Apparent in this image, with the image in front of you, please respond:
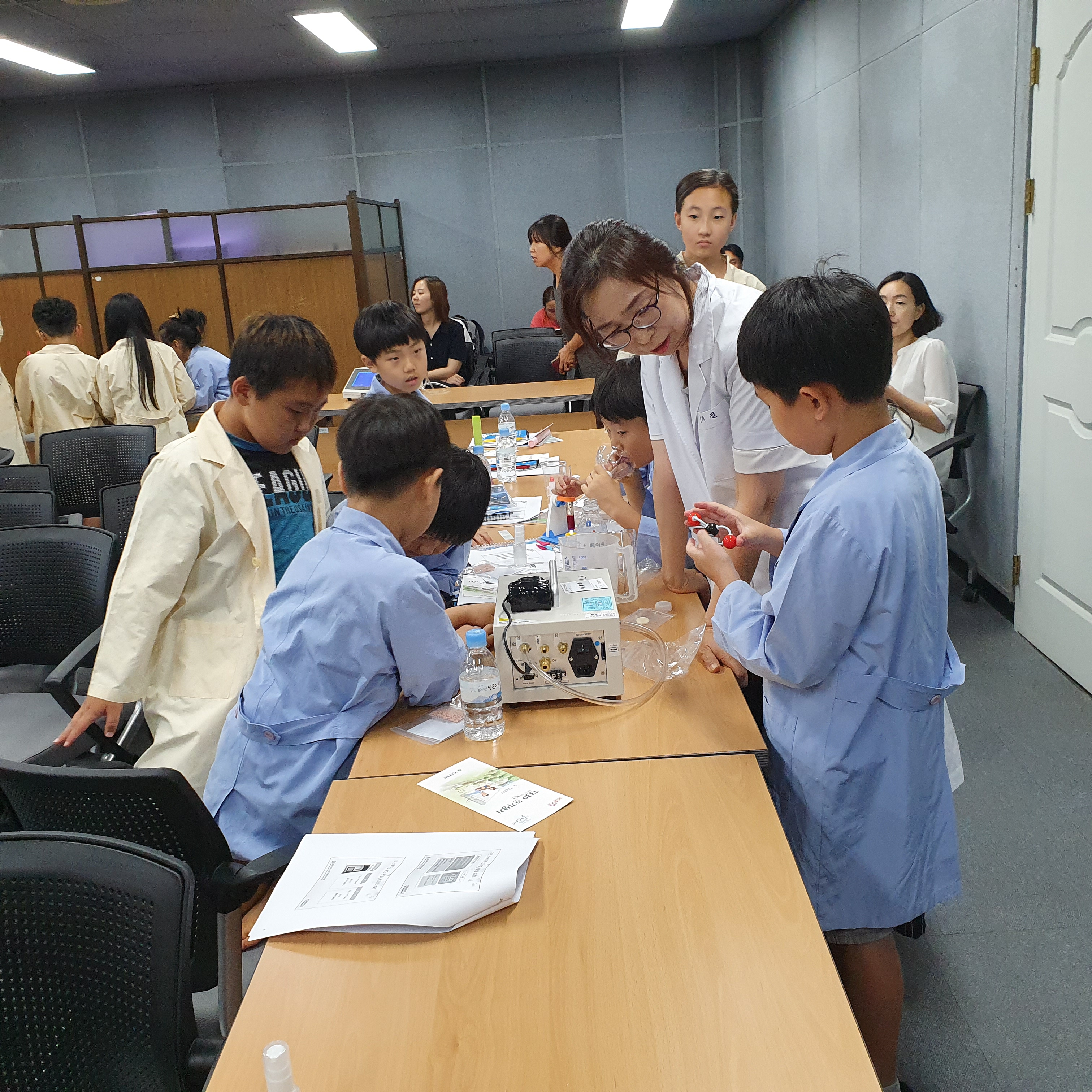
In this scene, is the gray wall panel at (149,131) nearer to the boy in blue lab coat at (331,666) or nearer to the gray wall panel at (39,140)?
the gray wall panel at (39,140)

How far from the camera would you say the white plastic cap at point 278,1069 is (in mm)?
846

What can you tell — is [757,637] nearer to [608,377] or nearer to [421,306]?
[608,377]

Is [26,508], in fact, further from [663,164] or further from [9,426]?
[663,164]

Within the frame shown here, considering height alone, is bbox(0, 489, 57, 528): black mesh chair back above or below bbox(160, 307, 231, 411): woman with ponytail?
below

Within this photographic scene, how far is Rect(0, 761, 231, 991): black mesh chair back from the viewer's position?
4.35ft

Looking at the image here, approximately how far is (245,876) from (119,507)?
6.44 feet

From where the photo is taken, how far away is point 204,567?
79.1 inches

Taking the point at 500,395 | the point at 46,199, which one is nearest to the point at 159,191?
the point at 46,199

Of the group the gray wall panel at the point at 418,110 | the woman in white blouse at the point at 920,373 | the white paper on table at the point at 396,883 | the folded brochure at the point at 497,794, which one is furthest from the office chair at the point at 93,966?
the gray wall panel at the point at 418,110

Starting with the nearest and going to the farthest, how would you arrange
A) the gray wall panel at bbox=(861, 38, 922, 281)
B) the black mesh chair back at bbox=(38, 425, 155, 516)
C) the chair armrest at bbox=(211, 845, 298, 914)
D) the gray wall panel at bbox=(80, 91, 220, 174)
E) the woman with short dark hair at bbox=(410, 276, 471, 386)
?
the chair armrest at bbox=(211, 845, 298, 914) < the black mesh chair back at bbox=(38, 425, 155, 516) < the gray wall panel at bbox=(861, 38, 922, 281) < the woman with short dark hair at bbox=(410, 276, 471, 386) < the gray wall panel at bbox=(80, 91, 220, 174)

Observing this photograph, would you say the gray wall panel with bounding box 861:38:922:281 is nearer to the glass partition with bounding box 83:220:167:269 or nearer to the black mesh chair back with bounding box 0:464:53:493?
the black mesh chair back with bounding box 0:464:53:493

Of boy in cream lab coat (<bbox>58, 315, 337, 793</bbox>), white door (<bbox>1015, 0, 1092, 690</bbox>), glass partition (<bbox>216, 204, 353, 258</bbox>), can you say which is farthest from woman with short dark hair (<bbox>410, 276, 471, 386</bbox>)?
boy in cream lab coat (<bbox>58, 315, 337, 793</bbox>)

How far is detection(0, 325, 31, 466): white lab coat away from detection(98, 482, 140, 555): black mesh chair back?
212cm

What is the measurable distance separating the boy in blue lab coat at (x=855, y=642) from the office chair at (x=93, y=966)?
0.88 metres
